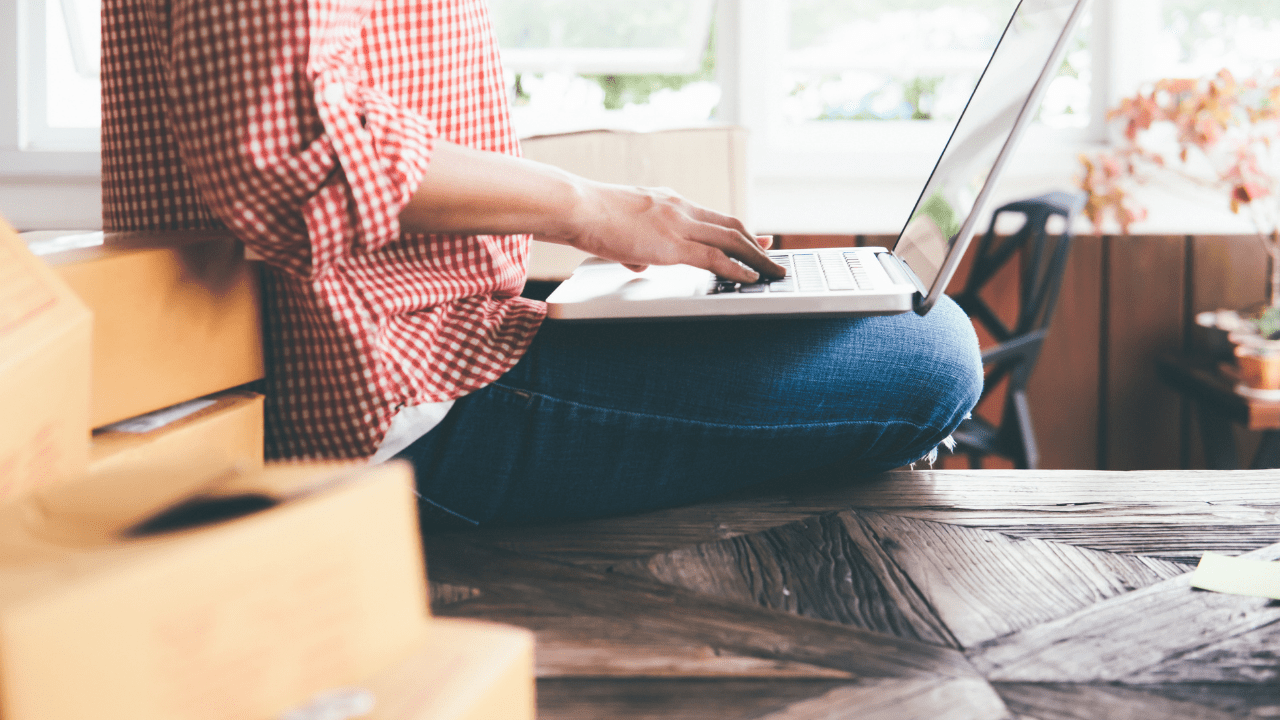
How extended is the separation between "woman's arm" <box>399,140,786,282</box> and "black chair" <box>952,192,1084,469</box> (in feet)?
4.24

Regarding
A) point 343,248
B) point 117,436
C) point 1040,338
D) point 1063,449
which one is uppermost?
point 343,248

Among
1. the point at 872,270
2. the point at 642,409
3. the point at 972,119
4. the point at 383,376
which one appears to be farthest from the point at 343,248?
the point at 972,119

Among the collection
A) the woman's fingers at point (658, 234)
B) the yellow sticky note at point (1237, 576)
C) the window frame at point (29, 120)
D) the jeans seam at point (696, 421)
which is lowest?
the yellow sticky note at point (1237, 576)

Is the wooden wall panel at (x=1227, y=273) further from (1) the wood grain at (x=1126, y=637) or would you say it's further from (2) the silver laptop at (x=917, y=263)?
(1) the wood grain at (x=1126, y=637)

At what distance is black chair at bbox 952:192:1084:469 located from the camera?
1862mm

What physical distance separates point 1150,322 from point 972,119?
151 cm

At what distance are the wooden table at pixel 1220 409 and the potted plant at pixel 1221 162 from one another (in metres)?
0.05

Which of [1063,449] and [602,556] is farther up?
[602,556]

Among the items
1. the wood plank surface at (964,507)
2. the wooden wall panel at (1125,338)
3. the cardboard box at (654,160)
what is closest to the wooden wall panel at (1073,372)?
the wooden wall panel at (1125,338)

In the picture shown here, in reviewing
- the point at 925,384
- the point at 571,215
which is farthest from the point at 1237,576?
the point at 571,215

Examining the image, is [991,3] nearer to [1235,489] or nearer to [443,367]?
[1235,489]

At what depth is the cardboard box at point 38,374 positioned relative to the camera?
0.36 meters

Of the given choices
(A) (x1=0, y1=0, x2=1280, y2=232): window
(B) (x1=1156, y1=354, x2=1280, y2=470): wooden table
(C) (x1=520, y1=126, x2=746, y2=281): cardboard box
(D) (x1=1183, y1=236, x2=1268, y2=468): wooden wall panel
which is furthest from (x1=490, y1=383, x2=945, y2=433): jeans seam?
(D) (x1=1183, y1=236, x2=1268, y2=468): wooden wall panel

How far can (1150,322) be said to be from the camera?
207cm
